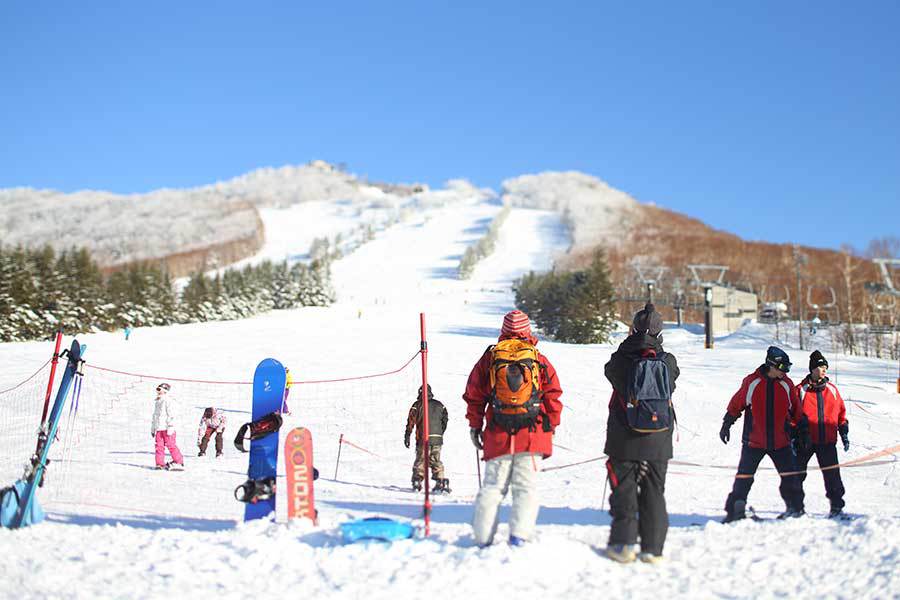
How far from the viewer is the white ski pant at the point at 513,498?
4.98 metres

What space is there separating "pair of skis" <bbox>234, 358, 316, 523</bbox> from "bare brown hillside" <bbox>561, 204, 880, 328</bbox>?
52591 millimetres

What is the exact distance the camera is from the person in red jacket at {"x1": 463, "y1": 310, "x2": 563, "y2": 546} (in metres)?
5.00

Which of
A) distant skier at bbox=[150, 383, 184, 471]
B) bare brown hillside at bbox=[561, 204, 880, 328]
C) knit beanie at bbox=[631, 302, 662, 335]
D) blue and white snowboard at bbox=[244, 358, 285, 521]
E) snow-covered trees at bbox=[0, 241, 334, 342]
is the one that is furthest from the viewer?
bare brown hillside at bbox=[561, 204, 880, 328]

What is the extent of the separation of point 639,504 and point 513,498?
0.87 metres

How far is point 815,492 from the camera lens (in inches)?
342

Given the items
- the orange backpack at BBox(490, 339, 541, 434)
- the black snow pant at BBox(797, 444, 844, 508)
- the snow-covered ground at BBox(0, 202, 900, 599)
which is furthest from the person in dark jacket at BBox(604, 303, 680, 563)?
the black snow pant at BBox(797, 444, 844, 508)

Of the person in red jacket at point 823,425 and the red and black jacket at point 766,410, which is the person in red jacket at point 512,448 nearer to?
the red and black jacket at point 766,410

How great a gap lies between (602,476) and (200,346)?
24.5m

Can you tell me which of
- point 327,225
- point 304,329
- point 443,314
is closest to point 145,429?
point 304,329

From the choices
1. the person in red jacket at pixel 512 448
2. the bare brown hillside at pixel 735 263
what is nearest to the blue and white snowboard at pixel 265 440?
the person in red jacket at pixel 512 448

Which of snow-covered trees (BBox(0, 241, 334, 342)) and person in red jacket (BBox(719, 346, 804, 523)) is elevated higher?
snow-covered trees (BBox(0, 241, 334, 342))

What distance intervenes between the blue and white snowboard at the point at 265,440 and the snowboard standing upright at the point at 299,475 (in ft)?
1.09

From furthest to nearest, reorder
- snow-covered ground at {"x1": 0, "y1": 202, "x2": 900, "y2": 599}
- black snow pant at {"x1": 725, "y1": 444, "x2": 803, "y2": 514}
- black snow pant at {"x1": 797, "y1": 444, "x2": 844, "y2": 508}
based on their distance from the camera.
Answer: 1. black snow pant at {"x1": 797, "y1": 444, "x2": 844, "y2": 508}
2. black snow pant at {"x1": 725, "y1": 444, "x2": 803, "y2": 514}
3. snow-covered ground at {"x1": 0, "y1": 202, "x2": 900, "y2": 599}

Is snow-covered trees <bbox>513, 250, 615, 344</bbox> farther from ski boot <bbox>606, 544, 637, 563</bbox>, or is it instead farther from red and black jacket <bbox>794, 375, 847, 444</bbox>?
ski boot <bbox>606, 544, 637, 563</bbox>
